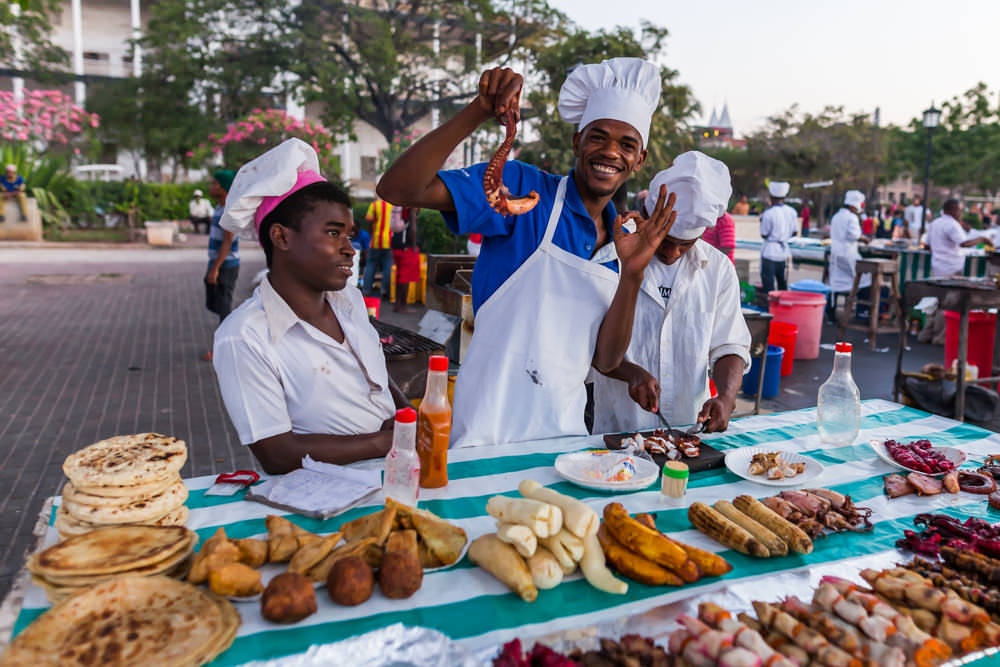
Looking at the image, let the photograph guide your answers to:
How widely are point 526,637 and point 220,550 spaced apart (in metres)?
0.67

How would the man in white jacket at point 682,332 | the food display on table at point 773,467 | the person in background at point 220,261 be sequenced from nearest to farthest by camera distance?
1. the food display on table at point 773,467
2. the man in white jacket at point 682,332
3. the person in background at point 220,261

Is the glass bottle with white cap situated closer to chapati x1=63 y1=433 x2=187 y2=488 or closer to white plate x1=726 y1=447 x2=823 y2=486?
white plate x1=726 y1=447 x2=823 y2=486

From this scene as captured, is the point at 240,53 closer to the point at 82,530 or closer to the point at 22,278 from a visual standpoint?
the point at 22,278

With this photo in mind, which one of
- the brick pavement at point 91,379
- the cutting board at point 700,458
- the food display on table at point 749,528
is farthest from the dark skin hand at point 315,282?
the brick pavement at point 91,379

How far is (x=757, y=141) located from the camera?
33.3 m

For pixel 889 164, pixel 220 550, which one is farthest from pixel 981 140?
pixel 220 550

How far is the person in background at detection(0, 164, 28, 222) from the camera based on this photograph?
17.7 meters

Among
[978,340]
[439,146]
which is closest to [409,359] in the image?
[439,146]

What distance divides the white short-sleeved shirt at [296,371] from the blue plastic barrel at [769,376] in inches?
202

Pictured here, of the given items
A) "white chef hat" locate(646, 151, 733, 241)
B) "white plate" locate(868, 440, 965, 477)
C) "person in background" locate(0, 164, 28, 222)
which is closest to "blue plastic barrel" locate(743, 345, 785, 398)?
"white chef hat" locate(646, 151, 733, 241)

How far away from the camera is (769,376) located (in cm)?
696

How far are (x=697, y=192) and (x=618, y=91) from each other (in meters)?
0.59

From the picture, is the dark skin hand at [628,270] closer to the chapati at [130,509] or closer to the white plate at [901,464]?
the white plate at [901,464]

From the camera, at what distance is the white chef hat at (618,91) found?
2.41 meters
